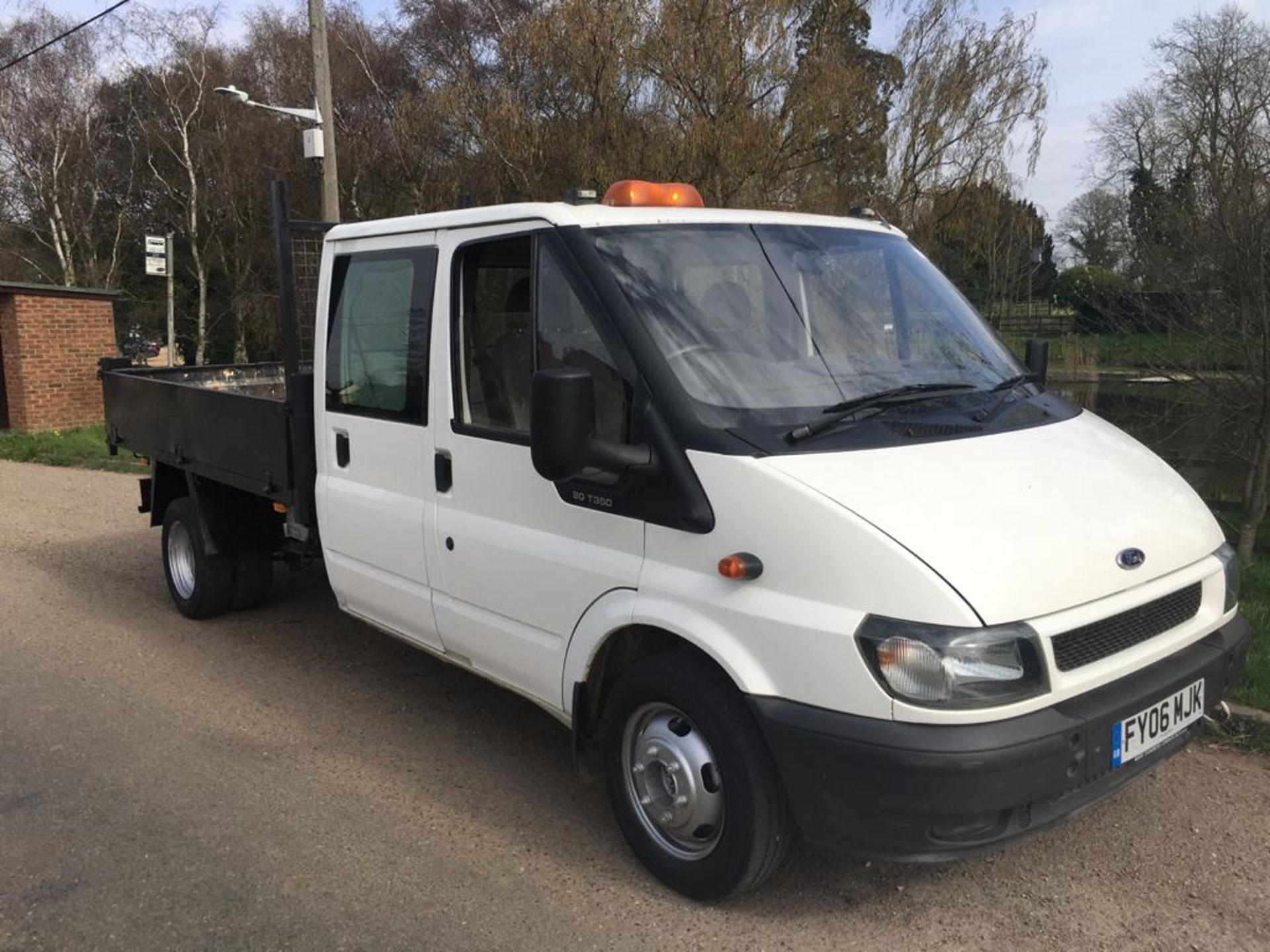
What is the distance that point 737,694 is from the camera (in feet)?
9.60

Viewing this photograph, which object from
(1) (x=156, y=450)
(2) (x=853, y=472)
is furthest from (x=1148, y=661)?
(1) (x=156, y=450)

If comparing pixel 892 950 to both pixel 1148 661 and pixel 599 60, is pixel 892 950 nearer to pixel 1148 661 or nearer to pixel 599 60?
pixel 1148 661

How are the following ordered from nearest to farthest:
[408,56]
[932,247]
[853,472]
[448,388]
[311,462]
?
[853,472]
[448,388]
[311,462]
[932,247]
[408,56]

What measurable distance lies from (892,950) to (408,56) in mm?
31279

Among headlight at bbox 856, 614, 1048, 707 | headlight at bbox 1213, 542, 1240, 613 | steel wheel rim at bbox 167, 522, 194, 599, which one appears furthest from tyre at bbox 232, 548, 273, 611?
headlight at bbox 1213, 542, 1240, 613

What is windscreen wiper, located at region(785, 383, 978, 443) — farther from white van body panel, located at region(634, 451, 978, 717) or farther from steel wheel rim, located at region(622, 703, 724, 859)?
steel wheel rim, located at region(622, 703, 724, 859)

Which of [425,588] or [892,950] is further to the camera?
[425,588]

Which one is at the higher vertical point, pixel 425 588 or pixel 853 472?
pixel 853 472

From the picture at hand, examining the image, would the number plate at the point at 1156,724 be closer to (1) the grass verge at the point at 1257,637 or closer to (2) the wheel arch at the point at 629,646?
(1) the grass verge at the point at 1257,637

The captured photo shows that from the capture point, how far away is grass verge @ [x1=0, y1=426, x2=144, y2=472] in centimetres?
1289

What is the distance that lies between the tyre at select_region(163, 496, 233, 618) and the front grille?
16.1 feet

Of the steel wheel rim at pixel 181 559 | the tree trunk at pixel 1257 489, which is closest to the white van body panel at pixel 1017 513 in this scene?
the steel wheel rim at pixel 181 559

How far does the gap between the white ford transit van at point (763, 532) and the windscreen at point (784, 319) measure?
1 centimetres

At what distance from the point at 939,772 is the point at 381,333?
2840 millimetres
